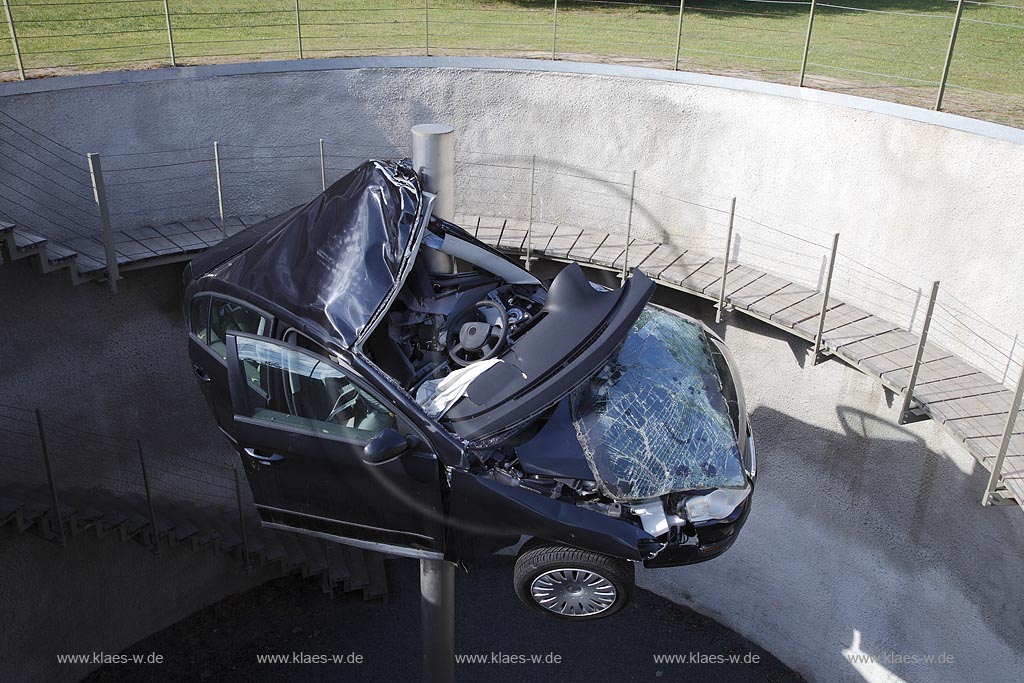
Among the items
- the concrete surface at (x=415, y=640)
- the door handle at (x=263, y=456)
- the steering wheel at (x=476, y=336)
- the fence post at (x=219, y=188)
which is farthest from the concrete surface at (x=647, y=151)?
the door handle at (x=263, y=456)

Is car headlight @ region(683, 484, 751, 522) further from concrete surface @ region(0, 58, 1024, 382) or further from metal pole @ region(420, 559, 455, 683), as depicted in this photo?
concrete surface @ region(0, 58, 1024, 382)

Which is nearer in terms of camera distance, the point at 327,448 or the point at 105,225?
the point at 327,448

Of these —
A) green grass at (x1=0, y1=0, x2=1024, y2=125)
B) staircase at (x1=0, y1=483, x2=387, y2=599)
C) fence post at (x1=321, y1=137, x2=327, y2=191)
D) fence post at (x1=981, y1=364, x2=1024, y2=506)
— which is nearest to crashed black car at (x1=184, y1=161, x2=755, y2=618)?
fence post at (x1=981, y1=364, x2=1024, y2=506)

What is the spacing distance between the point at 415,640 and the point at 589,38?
7009 millimetres

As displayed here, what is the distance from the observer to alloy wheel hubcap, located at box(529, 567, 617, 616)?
200 inches

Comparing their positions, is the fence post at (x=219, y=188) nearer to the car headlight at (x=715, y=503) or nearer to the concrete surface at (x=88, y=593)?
the concrete surface at (x=88, y=593)

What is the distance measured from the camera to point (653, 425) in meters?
5.08

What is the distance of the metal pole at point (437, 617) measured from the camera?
19.4ft

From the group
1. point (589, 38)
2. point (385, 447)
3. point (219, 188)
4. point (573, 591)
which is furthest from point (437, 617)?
point (589, 38)

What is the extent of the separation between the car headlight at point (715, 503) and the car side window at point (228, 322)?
8.54 ft

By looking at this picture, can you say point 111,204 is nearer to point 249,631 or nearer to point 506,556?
point 249,631

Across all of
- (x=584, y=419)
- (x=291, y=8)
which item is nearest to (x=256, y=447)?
(x=584, y=419)

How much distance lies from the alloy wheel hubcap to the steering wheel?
1308mm

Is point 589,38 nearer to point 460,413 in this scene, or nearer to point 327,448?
point 460,413
